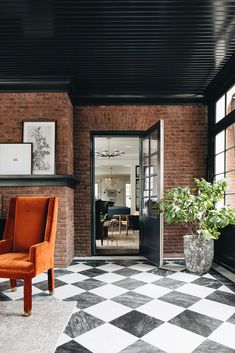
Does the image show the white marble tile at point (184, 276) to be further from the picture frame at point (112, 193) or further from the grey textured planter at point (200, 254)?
the picture frame at point (112, 193)

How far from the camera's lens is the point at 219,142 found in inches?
189

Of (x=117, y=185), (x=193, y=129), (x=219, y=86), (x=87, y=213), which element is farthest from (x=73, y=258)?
(x=117, y=185)

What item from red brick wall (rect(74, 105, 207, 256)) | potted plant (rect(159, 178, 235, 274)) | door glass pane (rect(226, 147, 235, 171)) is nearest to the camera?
potted plant (rect(159, 178, 235, 274))

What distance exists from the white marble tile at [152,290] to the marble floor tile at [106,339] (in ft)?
2.94

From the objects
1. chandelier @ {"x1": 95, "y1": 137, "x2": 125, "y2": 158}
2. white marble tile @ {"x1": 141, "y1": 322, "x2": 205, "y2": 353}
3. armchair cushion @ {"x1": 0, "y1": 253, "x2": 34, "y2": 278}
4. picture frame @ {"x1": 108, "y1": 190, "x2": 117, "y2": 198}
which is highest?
chandelier @ {"x1": 95, "y1": 137, "x2": 125, "y2": 158}

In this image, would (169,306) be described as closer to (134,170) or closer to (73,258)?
(73,258)

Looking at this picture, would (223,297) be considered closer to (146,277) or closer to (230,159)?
(146,277)

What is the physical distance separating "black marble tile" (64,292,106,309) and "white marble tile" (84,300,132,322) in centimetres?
8

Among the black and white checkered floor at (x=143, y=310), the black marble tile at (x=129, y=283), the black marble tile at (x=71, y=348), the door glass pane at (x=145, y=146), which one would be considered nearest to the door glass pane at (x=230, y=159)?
the door glass pane at (x=145, y=146)

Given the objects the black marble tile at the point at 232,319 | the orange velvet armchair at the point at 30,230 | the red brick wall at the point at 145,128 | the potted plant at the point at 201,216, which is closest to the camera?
the black marble tile at the point at 232,319

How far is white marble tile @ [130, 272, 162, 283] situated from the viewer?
3.69 m

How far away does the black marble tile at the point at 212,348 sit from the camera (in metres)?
2.02

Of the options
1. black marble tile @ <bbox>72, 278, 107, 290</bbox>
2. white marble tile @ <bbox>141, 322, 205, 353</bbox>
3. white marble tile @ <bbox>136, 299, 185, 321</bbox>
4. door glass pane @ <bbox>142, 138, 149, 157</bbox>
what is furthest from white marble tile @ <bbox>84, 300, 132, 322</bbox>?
door glass pane @ <bbox>142, 138, 149, 157</bbox>

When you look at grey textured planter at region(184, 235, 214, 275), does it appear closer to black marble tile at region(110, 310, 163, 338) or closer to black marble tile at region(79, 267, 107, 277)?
black marble tile at region(79, 267, 107, 277)
